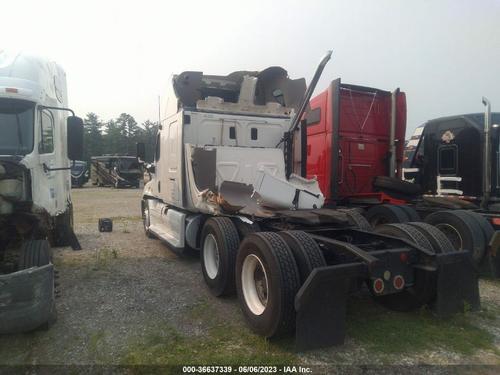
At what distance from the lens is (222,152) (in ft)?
21.7

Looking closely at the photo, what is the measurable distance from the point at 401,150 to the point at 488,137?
2.29 m

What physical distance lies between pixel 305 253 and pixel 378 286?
2.46ft

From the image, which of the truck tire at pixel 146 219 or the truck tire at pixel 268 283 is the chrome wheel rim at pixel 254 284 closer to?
the truck tire at pixel 268 283

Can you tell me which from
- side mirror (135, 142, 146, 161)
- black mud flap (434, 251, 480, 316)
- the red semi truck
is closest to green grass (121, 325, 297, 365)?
black mud flap (434, 251, 480, 316)

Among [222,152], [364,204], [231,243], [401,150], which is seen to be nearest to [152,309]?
[231,243]

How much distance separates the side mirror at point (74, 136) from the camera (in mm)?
5133

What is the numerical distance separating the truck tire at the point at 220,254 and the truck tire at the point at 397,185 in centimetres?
414

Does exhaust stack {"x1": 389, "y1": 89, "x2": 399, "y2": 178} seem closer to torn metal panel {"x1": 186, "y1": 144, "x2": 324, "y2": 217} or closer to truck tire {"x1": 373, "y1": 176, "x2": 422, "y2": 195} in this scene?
→ truck tire {"x1": 373, "y1": 176, "x2": 422, "y2": 195}

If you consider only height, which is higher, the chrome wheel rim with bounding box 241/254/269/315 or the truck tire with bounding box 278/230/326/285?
the truck tire with bounding box 278/230/326/285

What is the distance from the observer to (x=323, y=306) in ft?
10.9

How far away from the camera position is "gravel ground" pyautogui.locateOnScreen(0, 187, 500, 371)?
3.50 m

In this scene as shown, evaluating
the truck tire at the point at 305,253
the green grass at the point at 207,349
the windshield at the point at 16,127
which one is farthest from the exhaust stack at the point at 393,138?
the windshield at the point at 16,127

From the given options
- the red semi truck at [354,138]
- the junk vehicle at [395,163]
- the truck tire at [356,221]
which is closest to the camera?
the truck tire at [356,221]

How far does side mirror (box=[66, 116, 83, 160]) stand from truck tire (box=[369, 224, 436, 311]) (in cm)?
406
